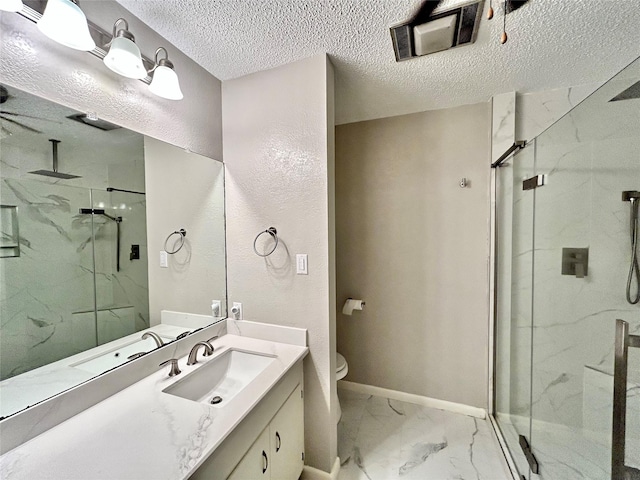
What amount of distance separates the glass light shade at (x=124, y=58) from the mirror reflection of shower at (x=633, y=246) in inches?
96.0

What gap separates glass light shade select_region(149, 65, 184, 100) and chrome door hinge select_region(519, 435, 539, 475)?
286 cm

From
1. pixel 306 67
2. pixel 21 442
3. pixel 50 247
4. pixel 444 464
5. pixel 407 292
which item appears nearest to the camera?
pixel 21 442

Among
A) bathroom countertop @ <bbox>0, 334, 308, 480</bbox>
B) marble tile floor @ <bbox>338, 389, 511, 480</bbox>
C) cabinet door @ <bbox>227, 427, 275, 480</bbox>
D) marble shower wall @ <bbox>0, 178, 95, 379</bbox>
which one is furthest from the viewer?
marble tile floor @ <bbox>338, 389, 511, 480</bbox>

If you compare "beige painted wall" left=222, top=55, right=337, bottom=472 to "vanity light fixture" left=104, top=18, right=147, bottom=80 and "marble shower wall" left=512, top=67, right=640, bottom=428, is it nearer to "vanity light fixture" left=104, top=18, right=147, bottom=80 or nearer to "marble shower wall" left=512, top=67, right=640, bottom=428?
"vanity light fixture" left=104, top=18, right=147, bottom=80

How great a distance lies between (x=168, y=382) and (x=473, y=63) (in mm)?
2401

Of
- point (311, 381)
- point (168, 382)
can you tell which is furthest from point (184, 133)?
point (311, 381)

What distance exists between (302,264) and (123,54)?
1.23 metres

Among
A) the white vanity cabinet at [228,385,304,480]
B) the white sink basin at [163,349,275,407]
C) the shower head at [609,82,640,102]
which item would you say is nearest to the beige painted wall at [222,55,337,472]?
the white vanity cabinet at [228,385,304,480]

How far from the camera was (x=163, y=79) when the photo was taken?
117 cm

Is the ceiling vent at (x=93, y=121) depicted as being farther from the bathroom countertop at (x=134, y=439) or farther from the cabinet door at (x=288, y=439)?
the cabinet door at (x=288, y=439)

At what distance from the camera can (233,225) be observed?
1.61 metres

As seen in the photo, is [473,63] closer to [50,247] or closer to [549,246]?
[549,246]

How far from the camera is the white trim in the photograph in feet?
4.88

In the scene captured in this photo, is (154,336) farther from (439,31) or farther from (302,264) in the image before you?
(439,31)
